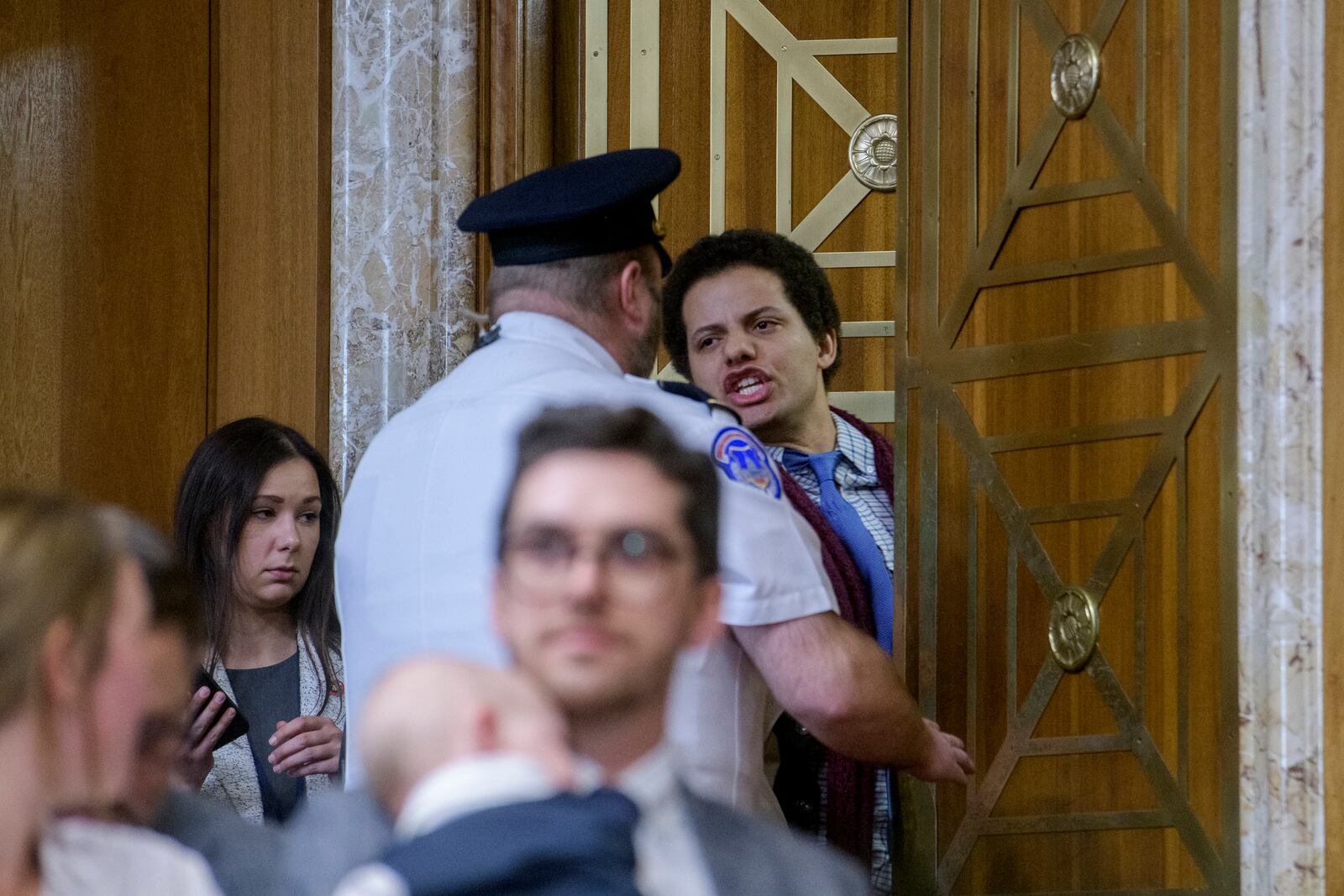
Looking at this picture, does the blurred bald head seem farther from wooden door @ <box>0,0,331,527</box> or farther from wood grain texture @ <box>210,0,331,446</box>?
wooden door @ <box>0,0,331,527</box>

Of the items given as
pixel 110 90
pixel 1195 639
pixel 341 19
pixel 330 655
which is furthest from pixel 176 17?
pixel 1195 639

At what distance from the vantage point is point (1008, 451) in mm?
3207

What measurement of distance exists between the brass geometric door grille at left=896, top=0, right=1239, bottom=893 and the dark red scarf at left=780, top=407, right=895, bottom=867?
1.37 feet

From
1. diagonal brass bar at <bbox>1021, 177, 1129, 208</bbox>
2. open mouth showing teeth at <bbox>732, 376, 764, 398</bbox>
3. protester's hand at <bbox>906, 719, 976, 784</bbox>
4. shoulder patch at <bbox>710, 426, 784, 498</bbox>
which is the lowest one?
protester's hand at <bbox>906, 719, 976, 784</bbox>

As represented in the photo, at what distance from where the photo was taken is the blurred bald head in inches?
32.9

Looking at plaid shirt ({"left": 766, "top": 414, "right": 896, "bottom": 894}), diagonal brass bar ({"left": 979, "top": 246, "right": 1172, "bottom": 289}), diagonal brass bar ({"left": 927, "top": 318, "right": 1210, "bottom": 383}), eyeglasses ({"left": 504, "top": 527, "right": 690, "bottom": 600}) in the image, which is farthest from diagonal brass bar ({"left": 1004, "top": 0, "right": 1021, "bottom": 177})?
eyeglasses ({"left": 504, "top": 527, "right": 690, "bottom": 600})

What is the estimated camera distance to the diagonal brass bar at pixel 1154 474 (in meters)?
2.81

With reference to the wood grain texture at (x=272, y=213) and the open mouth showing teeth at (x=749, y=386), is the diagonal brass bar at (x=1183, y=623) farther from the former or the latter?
the wood grain texture at (x=272, y=213)

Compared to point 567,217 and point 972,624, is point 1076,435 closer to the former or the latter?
point 972,624

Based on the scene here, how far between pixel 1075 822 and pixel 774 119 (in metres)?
2.07

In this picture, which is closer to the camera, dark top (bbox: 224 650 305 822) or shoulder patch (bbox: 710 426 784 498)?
shoulder patch (bbox: 710 426 784 498)

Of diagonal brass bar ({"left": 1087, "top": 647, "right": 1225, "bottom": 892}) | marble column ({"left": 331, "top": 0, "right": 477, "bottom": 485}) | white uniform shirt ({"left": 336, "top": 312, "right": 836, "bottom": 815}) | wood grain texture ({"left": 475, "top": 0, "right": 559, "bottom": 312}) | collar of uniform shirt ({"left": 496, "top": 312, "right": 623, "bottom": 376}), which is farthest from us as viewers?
wood grain texture ({"left": 475, "top": 0, "right": 559, "bottom": 312})

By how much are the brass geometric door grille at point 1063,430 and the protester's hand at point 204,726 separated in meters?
1.39

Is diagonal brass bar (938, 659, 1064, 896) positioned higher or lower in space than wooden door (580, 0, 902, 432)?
lower
